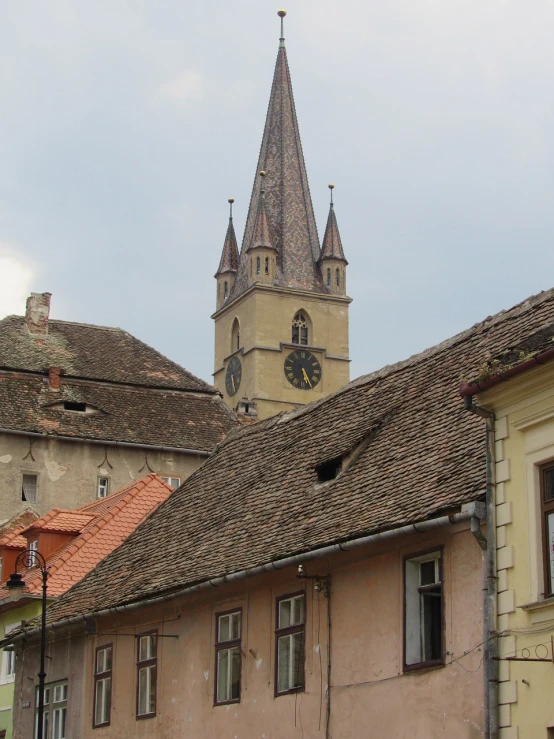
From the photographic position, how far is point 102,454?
149 ft

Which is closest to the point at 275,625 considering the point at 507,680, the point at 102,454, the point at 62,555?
the point at 507,680

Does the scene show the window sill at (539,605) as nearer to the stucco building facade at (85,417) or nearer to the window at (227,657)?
the window at (227,657)

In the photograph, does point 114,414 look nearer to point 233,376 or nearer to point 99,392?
point 99,392

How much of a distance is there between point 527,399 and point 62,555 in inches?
650

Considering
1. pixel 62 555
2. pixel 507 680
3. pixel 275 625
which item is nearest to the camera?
pixel 507 680

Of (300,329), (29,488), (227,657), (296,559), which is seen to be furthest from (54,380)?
(300,329)

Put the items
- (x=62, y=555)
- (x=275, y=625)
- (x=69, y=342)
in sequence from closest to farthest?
(x=275, y=625), (x=62, y=555), (x=69, y=342)

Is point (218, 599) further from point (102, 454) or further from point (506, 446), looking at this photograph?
point (102, 454)

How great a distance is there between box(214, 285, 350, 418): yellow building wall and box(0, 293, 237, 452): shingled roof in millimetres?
57901

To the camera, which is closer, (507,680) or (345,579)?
(507,680)

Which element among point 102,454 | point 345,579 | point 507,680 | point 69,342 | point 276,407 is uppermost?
point 276,407

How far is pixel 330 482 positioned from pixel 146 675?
4947 mm

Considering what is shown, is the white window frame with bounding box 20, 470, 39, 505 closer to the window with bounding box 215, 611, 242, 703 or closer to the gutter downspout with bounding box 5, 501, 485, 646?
the gutter downspout with bounding box 5, 501, 485, 646

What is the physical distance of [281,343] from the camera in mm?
112188
